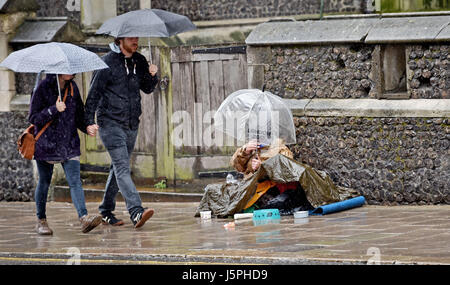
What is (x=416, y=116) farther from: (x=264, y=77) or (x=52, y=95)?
(x=52, y=95)

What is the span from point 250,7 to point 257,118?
3618 millimetres

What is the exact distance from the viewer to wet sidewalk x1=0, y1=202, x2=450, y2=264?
884cm

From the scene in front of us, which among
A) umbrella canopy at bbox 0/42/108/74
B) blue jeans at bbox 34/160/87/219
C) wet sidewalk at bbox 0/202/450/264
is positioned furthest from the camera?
blue jeans at bbox 34/160/87/219

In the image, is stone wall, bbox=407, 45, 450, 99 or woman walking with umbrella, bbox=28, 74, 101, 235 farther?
stone wall, bbox=407, 45, 450, 99

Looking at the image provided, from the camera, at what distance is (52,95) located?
36.5 ft

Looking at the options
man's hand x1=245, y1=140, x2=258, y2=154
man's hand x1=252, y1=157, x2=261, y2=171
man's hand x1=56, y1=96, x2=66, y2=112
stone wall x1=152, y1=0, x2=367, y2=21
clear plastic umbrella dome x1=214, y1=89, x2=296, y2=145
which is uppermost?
stone wall x1=152, y1=0, x2=367, y2=21

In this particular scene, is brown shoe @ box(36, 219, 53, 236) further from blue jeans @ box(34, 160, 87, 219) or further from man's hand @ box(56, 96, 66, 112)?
man's hand @ box(56, 96, 66, 112)

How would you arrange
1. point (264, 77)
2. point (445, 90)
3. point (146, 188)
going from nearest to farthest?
point (445, 90)
point (264, 77)
point (146, 188)

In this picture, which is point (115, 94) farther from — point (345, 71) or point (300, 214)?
point (345, 71)

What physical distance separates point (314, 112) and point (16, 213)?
4186 mm

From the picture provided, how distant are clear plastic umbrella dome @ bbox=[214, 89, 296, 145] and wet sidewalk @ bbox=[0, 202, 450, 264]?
109cm

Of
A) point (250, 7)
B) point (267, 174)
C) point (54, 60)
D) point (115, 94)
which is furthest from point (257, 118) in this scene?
point (250, 7)

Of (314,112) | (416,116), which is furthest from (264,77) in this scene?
(416,116)

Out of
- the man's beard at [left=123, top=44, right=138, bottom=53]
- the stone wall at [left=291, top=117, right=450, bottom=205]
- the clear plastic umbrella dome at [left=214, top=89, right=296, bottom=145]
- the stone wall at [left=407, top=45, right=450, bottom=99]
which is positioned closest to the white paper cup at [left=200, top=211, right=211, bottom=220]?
the clear plastic umbrella dome at [left=214, top=89, right=296, bottom=145]
